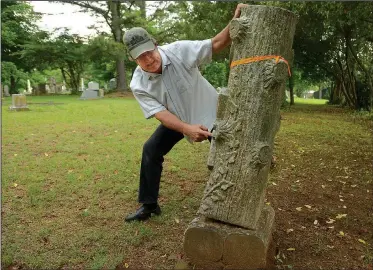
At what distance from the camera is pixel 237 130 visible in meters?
2.48

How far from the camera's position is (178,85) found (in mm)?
3043

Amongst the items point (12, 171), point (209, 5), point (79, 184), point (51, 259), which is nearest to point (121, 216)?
point (51, 259)

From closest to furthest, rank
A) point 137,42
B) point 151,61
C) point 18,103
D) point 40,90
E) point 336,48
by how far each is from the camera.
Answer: point 137,42 < point 151,61 < point 18,103 < point 336,48 < point 40,90

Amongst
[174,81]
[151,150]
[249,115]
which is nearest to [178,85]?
[174,81]

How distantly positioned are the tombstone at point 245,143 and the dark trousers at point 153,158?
85 cm

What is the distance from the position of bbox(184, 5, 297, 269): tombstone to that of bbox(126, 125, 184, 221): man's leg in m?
0.85

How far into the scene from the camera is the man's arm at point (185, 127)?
2666mm

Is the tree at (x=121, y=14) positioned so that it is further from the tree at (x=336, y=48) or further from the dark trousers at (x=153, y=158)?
the dark trousers at (x=153, y=158)

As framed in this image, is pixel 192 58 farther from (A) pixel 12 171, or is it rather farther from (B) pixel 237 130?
(A) pixel 12 171

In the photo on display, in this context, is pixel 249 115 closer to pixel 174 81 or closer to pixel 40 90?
pixel 174 81

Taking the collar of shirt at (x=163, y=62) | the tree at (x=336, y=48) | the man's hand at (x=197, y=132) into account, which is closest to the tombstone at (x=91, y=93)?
the tree at (x=336, y=48)

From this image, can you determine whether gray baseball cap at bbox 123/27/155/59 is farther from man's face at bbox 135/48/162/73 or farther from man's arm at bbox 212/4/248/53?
man's arm at bbox 212/4/248/53

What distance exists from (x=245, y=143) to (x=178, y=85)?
90 centimetres

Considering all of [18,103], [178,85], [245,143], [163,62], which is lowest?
[18,103]
